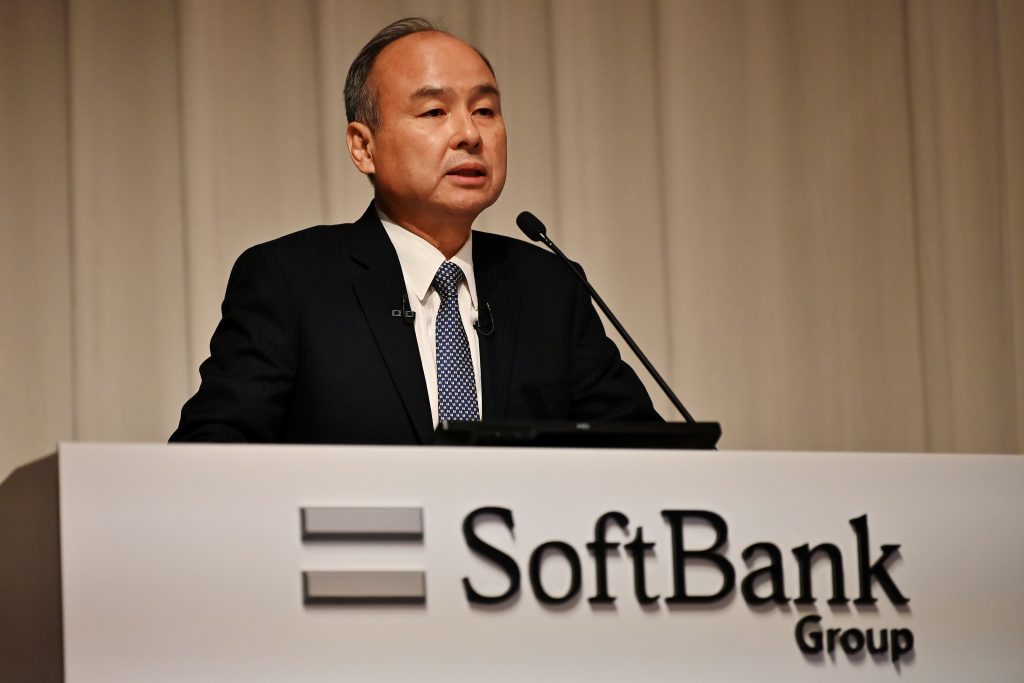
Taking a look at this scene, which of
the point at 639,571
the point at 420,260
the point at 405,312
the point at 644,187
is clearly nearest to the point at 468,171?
the point at 420,260

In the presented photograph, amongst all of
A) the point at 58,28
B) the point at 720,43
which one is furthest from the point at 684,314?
the point at 58,28

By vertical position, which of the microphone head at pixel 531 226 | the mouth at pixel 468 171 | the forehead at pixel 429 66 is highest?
the forehead at pixel 429 66

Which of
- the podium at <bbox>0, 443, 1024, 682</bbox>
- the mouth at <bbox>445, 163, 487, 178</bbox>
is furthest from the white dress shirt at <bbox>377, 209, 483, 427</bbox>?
the podium at <bbox>0, 443, 1024, 682</bbox>

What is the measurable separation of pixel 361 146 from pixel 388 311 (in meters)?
0.37

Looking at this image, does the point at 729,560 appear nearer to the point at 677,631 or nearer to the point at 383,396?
the point at 677,631

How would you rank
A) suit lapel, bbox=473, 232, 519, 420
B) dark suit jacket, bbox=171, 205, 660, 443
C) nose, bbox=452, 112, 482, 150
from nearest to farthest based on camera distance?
1. dark suit jacket, bbox=171, 205, 660, 443
2. suit lapel, bbox=473, 232, 519, 420
3. nose, bbox=452, 112, 482, 150

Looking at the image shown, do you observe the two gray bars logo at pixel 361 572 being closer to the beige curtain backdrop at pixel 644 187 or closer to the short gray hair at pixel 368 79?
the short gray hair at pixel 368 79

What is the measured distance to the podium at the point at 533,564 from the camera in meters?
1.10

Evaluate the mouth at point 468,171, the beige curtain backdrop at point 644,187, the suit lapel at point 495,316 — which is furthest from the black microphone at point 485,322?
the beige curtain backdrop at point 644,187

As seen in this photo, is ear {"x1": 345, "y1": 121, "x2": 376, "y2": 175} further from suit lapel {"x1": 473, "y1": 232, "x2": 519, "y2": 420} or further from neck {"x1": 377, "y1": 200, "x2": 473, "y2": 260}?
suit lapel {"x1": 473, "y1": 232, "x2": 519, "y2": 420}

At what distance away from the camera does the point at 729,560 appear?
1235 millimetres

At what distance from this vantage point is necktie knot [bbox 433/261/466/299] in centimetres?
204

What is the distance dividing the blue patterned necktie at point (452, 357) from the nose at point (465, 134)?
0.20 m

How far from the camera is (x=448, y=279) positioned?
2047 mm
